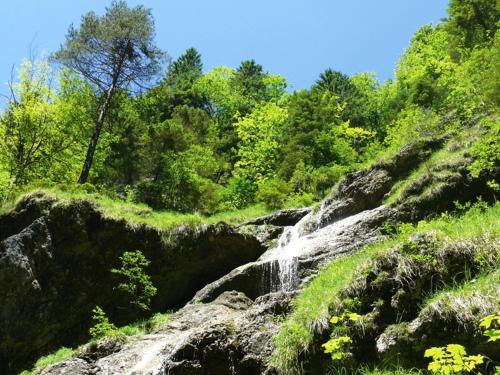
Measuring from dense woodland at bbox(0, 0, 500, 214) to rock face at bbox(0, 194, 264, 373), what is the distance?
1982 millimetres

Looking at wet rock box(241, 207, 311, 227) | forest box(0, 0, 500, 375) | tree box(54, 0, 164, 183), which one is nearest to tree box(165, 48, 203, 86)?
forest box(0, 0, 500, 375)

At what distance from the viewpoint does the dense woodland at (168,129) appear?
74.9 feet

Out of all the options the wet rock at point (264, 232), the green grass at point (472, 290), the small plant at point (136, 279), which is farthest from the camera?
the wet rock at point (264, 232)

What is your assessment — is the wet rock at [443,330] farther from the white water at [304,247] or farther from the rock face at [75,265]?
the rock face at [75,265]

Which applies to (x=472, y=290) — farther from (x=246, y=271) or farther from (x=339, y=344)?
(x=246, y=271)

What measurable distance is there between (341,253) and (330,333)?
6.30 meters

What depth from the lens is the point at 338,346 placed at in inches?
238

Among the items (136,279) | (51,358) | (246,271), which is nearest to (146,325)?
(136,279)

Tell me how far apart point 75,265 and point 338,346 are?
510 inches

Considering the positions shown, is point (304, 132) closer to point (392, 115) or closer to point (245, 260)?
point (392, 115)

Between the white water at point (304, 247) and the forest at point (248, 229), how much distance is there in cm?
9

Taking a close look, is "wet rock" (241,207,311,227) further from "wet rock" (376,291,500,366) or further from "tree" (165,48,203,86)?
"tree" (165,48,203,86)

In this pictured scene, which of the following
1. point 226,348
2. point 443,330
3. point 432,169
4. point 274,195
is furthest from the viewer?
point 274,195

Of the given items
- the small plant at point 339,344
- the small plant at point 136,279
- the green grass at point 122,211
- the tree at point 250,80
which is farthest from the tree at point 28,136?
the tree at point 250,80
